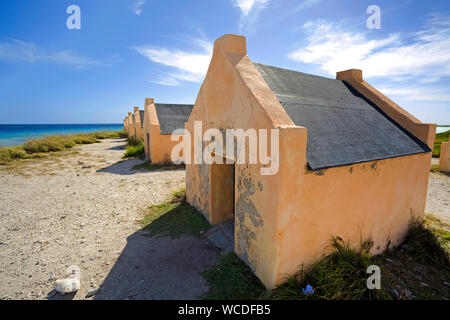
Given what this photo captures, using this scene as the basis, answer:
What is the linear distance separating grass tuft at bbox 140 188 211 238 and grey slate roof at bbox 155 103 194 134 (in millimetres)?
7833

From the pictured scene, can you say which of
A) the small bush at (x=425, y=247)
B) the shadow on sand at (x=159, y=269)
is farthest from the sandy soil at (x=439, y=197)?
the shadow on sand at (x=159, y=269)

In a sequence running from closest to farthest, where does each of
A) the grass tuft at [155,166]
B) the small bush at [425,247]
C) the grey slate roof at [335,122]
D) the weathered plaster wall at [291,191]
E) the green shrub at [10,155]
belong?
the weathered plaster wall at [291,191] < the grey slate roof at [335,122] < the small bush at [425,247] < the grass tuft at [155,166] < the green shrub at [10,155]

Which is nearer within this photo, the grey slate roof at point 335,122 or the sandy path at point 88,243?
the grey slate roof at point 335,122

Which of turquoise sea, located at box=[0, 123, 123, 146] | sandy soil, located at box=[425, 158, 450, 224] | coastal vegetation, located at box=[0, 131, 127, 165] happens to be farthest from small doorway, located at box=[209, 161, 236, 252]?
turquoise sea, located at box=[0, 123, 123, 146]

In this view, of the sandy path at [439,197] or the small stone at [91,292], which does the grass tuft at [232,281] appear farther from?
the sandy path at [439,197]

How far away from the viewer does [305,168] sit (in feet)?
10.2

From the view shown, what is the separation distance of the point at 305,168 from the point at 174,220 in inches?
172

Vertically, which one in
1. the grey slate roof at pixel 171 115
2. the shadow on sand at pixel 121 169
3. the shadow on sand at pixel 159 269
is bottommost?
the shadow on sand at pixel 159 269

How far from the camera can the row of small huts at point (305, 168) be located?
3.19 metres

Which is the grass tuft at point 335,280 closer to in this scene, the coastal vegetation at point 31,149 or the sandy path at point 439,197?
the sandy path at point 439,197

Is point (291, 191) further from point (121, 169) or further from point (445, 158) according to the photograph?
point (445, 158)

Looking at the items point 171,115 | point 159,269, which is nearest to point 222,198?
point 159,269

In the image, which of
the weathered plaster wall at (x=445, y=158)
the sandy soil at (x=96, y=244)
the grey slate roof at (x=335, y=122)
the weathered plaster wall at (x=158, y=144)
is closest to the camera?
the grey slate roof at (x=335, y=122)

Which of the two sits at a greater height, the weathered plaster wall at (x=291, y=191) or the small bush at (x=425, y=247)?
the weathered plaster wall at (x=291, y=191)
